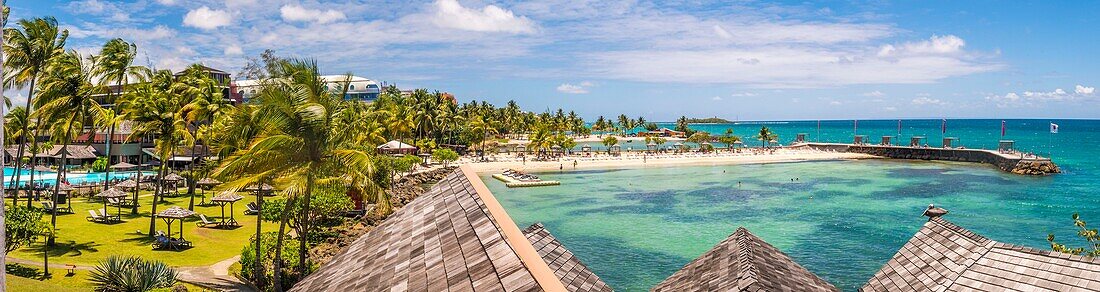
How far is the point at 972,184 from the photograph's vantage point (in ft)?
235

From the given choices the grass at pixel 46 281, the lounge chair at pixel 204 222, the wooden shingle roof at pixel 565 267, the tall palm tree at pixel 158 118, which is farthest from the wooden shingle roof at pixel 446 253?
the lounge chair at pixel 204 222

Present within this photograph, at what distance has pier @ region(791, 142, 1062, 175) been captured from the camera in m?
83.4

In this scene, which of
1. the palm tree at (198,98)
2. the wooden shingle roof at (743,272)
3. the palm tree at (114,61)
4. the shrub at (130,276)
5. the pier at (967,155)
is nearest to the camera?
the wooden shingle roof at (743,272)

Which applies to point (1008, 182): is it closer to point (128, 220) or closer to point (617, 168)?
point (617, 168)

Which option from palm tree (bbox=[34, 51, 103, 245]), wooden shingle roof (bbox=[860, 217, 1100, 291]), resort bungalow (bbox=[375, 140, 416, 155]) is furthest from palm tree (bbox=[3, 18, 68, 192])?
resort bungalow (bbox=[375, 140, 416, 155])

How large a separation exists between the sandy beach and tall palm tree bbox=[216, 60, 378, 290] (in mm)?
65283

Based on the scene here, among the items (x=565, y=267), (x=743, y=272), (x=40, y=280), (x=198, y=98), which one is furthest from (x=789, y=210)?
(x=40, y=280)

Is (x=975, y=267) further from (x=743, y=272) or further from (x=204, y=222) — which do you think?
(x=204, y=222)

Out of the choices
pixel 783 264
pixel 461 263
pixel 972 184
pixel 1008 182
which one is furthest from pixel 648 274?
pixel 1008 182

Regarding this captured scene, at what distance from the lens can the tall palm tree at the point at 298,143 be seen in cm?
1656

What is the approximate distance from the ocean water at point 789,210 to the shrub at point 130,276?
1701 centimetres

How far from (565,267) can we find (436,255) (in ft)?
22.9

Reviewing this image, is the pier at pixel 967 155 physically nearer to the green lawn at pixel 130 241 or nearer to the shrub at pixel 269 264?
the shrub at pixel 269 264

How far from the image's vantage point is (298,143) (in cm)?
1720
